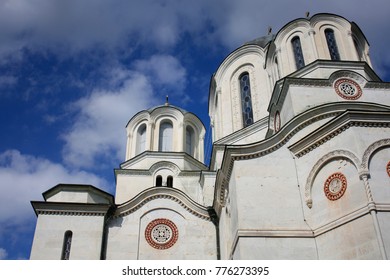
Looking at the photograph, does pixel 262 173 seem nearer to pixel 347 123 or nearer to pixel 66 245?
pixel 347 123

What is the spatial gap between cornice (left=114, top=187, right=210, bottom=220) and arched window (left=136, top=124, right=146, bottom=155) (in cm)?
453

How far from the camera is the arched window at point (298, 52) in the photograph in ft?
49.3

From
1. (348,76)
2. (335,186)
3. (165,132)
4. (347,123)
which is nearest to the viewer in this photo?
(335,186)

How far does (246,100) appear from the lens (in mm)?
18469

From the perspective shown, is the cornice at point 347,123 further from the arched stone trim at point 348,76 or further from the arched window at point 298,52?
the arched window at point 298,52

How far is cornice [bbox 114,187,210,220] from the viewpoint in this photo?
15633mm

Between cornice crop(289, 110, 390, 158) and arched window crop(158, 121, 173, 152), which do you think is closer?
cornice crop(289, 110, 390, 158)

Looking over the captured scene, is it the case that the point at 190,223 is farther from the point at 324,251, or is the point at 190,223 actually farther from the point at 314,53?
the point at 314,53

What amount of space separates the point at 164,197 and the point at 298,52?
25.4 feet

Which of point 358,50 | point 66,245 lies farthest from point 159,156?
point 358,50

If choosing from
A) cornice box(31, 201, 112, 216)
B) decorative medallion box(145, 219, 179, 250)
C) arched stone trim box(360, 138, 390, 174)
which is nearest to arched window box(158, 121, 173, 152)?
decorative medallion box(145, 219, 179, 250)

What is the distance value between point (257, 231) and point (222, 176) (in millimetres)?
3078

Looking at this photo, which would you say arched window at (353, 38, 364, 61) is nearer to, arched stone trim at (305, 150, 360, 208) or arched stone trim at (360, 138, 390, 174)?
arched stone trim at (360, 138, 390, 174)
